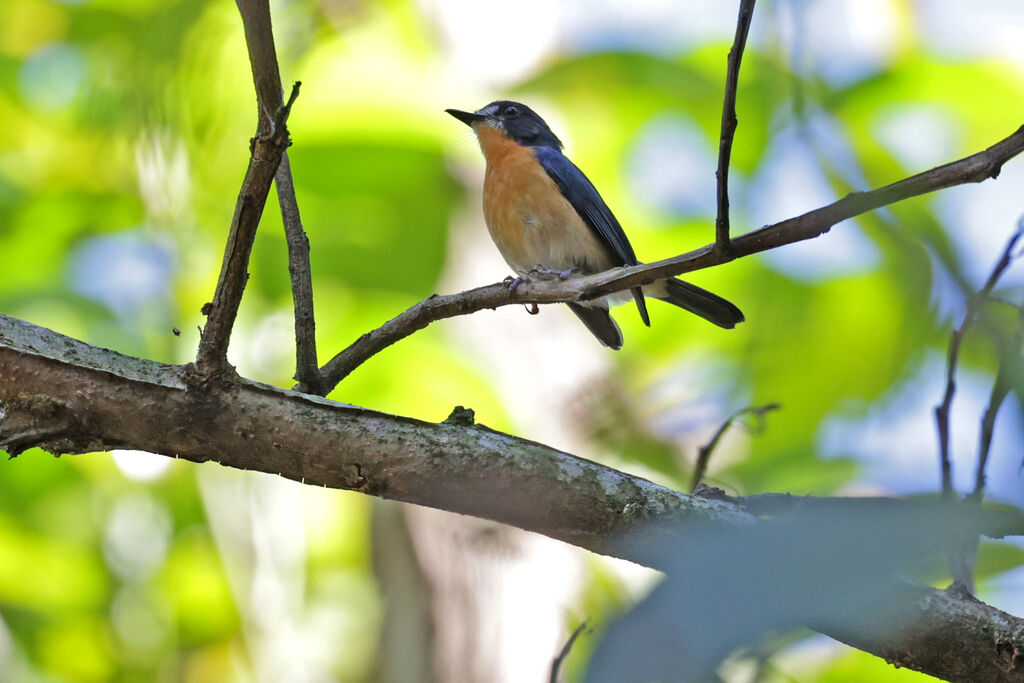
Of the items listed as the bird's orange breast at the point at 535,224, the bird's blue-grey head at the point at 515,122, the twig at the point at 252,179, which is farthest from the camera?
the bird's blue-grey head at the point at 515,122

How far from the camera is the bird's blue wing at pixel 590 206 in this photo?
4668mm

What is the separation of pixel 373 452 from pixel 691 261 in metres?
0.87

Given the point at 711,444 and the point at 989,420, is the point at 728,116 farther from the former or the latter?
the point at 711,444

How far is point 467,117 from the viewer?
206 inches

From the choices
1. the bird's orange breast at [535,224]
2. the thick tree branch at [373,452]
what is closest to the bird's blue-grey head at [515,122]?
the bird's orange breast at [535,224]

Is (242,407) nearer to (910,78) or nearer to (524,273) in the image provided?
(910,78)

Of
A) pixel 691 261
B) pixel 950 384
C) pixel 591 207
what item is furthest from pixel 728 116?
pixel 591 207

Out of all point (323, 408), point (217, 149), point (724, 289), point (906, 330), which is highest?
point (724, 289)

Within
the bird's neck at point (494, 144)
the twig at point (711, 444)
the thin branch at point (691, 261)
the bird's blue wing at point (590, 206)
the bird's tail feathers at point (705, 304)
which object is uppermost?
the bird's neck at point (494, 144)

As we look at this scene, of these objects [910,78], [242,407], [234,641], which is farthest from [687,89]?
[234,641]

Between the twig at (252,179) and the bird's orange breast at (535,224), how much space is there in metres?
2.90

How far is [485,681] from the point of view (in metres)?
4.12

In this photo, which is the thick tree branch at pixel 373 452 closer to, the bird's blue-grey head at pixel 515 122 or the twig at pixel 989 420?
the twig at pixel 989 420

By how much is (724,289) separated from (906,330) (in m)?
3.32
